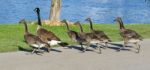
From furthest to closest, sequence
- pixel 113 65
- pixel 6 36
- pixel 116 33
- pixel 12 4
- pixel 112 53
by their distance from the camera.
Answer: pixel 12 4, pixel 116 33, pixel 6 36, pixel 112 53, pixel 113 65

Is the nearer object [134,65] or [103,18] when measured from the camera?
[134,65]

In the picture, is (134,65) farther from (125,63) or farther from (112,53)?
(112,53)

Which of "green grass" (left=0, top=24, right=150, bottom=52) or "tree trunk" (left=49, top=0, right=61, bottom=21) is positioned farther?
"tree trunk" (left=49, top=0, right=61, bottom=21)

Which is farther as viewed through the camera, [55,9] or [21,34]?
[55,9]

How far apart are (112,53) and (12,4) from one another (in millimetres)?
37809

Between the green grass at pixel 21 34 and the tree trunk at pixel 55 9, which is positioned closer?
the green grass at pixel 21 34

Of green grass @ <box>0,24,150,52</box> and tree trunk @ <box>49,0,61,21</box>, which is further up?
tree trunk @ <box>49,0,61,21</box>

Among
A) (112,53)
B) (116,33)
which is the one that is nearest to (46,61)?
(112,53)

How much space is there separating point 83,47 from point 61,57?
249 centimetres

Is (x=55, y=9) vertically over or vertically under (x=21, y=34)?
over

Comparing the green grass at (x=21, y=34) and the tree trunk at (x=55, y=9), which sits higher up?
the tree trunk at (x=55, y=9)

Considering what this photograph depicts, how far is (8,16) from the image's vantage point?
43531 mm

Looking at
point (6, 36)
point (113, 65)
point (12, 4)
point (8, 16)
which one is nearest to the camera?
point (113, 65)

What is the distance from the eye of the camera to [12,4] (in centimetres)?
5438
